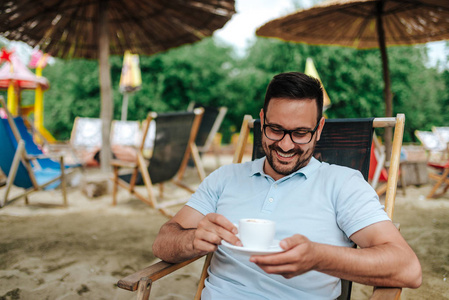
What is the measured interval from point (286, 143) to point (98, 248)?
217 centimetres

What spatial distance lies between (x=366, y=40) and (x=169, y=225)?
17.6ft

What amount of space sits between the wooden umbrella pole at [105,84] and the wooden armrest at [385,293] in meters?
4.89

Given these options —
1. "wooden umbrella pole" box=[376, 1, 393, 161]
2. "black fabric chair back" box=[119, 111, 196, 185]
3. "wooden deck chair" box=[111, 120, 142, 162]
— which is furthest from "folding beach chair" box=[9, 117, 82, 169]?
"wooden umbrella pole" box=[376, 1, 393, 161]

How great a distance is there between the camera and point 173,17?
5250 millimetres

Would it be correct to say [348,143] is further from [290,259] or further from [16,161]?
[16,161]

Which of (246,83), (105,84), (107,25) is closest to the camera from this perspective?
(107,25)

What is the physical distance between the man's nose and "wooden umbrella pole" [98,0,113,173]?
14.5 ft

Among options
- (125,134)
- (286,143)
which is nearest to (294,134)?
(286,143)

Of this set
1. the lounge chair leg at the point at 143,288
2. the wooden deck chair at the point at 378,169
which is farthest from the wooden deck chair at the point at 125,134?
the lounge chair leg at the point at 143,288

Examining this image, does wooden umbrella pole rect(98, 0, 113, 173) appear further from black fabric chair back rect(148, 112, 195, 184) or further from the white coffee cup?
the white coffee cup

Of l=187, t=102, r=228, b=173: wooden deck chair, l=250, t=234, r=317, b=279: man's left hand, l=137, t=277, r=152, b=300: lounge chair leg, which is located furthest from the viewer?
l=187, t=102, r=228, b=173: wooden deck chair

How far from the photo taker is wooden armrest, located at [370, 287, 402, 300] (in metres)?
1.03

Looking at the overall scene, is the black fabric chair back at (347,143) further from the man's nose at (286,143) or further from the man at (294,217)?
the man's nose at (286,143)

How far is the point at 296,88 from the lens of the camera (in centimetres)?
135
